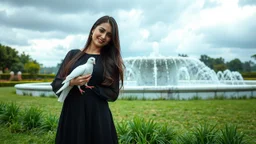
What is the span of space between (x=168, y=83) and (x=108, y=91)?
11.1 m

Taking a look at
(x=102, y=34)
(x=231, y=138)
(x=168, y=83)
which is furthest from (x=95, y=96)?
(x=168, y=83)

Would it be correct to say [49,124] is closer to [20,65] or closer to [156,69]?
[156,69]

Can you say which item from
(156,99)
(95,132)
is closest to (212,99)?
(156,99)

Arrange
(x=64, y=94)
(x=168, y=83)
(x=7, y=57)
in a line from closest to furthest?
(x=64, y=94), (x=168, y=83), (x=7, y=57)

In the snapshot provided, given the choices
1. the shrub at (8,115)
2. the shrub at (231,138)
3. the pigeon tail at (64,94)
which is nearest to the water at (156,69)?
the shrub at (8,115)

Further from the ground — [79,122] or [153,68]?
[153,68]

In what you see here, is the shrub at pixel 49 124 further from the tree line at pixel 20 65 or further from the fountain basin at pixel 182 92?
the tree line at pixel 20 65

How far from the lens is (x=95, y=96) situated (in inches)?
93.4

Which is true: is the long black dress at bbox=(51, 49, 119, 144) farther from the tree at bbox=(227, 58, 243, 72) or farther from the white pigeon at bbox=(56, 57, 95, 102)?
the tree at bbox=(227, 58, 243, 72)

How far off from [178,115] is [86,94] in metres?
Result: 4.66

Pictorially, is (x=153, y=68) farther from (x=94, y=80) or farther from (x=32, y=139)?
(x=94, y=80)

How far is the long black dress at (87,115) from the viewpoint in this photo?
233 cm

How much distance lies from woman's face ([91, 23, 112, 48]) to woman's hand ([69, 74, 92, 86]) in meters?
0.41

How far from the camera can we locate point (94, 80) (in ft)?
7.79
